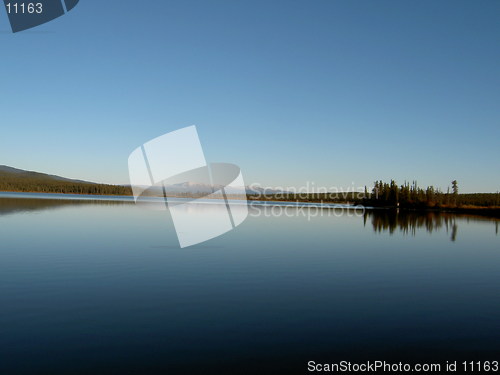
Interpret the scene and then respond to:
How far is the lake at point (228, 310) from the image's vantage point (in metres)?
7.31

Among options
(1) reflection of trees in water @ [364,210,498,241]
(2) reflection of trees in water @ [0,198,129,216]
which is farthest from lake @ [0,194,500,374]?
(2) reflection of trees in water @ [0,198,129,216]

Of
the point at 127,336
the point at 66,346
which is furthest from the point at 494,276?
the point at 66,346

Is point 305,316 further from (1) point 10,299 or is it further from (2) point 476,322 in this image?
(1) point 10,299

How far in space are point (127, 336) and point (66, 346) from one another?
1277mm

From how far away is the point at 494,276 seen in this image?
17219 mm

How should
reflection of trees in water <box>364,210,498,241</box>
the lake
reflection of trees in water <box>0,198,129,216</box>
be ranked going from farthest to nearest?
reflection of trees in water <box>0,198,129,216</box> → reflection of trees in water <box>364,210,498,241</box> → the lake

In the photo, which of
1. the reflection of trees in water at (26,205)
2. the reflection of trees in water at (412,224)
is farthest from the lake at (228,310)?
the reflection of trees in water at (26,205)

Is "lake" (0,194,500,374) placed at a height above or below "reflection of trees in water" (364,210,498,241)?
above

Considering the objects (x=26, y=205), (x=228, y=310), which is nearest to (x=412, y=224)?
(x=228, y=310)

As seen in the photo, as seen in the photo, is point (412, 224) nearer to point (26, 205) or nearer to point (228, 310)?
point (228, 310)

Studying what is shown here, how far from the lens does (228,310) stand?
409 inches

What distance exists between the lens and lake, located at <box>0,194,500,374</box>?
731 cm

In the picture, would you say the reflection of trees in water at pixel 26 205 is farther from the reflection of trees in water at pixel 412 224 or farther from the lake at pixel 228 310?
the reflection of trees in water at pixel 412 224

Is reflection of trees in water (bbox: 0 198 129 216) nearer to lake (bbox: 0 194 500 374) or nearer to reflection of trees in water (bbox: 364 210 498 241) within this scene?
lake (bbox: 0 194 500 374)
